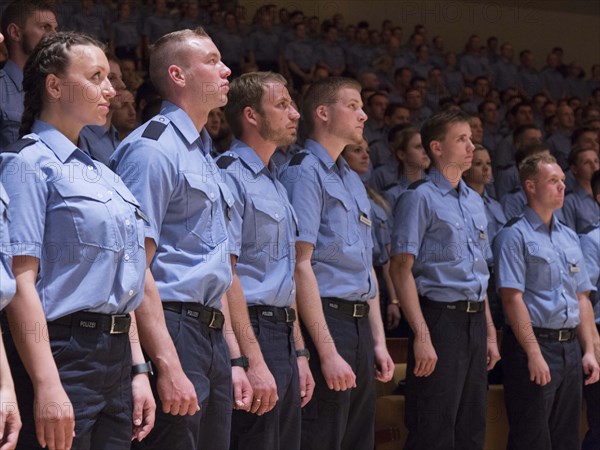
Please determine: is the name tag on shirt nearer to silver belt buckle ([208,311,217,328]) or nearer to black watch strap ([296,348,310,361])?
black watch strap ([296,348,310,361])

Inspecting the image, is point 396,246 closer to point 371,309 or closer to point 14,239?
point 371,309

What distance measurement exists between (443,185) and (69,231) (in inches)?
90.0

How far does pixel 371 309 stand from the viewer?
358 centimetres

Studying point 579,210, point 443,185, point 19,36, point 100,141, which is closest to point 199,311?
point 100,141

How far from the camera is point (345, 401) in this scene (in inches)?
129

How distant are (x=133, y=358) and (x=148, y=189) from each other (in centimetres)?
→ 45

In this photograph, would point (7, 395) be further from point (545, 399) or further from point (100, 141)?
point (545, 399)

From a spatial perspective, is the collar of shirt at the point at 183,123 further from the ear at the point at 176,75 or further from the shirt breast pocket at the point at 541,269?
the shirt breast pocket at the point at 541,269

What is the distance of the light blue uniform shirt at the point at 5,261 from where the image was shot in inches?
73.7

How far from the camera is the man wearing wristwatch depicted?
2.82 metres

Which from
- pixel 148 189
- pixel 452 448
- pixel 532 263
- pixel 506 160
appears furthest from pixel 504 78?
pixel 148 189

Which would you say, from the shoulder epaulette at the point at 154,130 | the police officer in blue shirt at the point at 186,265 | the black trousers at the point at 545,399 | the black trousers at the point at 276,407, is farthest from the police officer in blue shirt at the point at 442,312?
the shoulder epaulette at the point at 154,130

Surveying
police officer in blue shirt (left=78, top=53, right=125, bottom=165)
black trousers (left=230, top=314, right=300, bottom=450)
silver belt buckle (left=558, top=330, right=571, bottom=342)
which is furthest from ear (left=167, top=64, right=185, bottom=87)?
silver belt buckle (left=558, top=330, right=571, bottom=342)

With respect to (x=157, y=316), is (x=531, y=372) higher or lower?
lower
